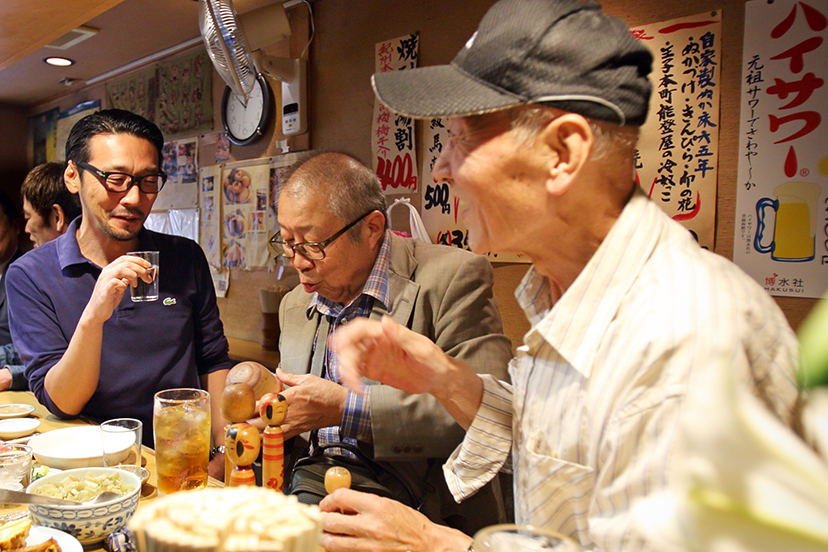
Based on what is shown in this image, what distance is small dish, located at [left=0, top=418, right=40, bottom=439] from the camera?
66.5 inches

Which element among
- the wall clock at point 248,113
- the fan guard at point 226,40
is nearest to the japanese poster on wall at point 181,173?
the wall clock at point 248,113

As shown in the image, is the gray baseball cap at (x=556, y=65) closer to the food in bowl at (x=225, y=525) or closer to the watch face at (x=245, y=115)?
the food in bowl at (x=225, y=525)

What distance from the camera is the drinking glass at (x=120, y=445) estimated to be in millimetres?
1279

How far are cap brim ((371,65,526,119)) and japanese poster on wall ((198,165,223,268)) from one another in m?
3.74

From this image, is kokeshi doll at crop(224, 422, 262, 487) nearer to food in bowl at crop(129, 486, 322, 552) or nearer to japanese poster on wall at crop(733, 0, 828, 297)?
food in bowl at crop(129, 486, 322, 552)

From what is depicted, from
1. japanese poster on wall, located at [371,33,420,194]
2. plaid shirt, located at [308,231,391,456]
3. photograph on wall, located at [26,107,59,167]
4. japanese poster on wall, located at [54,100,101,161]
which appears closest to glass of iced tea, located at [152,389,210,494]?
plaid shirt, located at [308,231,391,456]

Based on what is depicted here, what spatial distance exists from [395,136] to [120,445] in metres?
2.34

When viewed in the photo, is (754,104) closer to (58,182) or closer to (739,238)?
(739,238)

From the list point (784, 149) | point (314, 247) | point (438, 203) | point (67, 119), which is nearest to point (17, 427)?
point (314, 247)

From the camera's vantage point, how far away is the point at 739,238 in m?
2.17

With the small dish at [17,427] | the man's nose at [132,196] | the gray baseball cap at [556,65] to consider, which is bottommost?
the small dish at [17,427]

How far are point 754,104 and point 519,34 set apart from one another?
1.66m

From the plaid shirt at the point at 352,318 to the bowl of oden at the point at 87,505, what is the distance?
0.64 metres

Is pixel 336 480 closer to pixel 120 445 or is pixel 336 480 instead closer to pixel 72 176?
pixel 120 445
